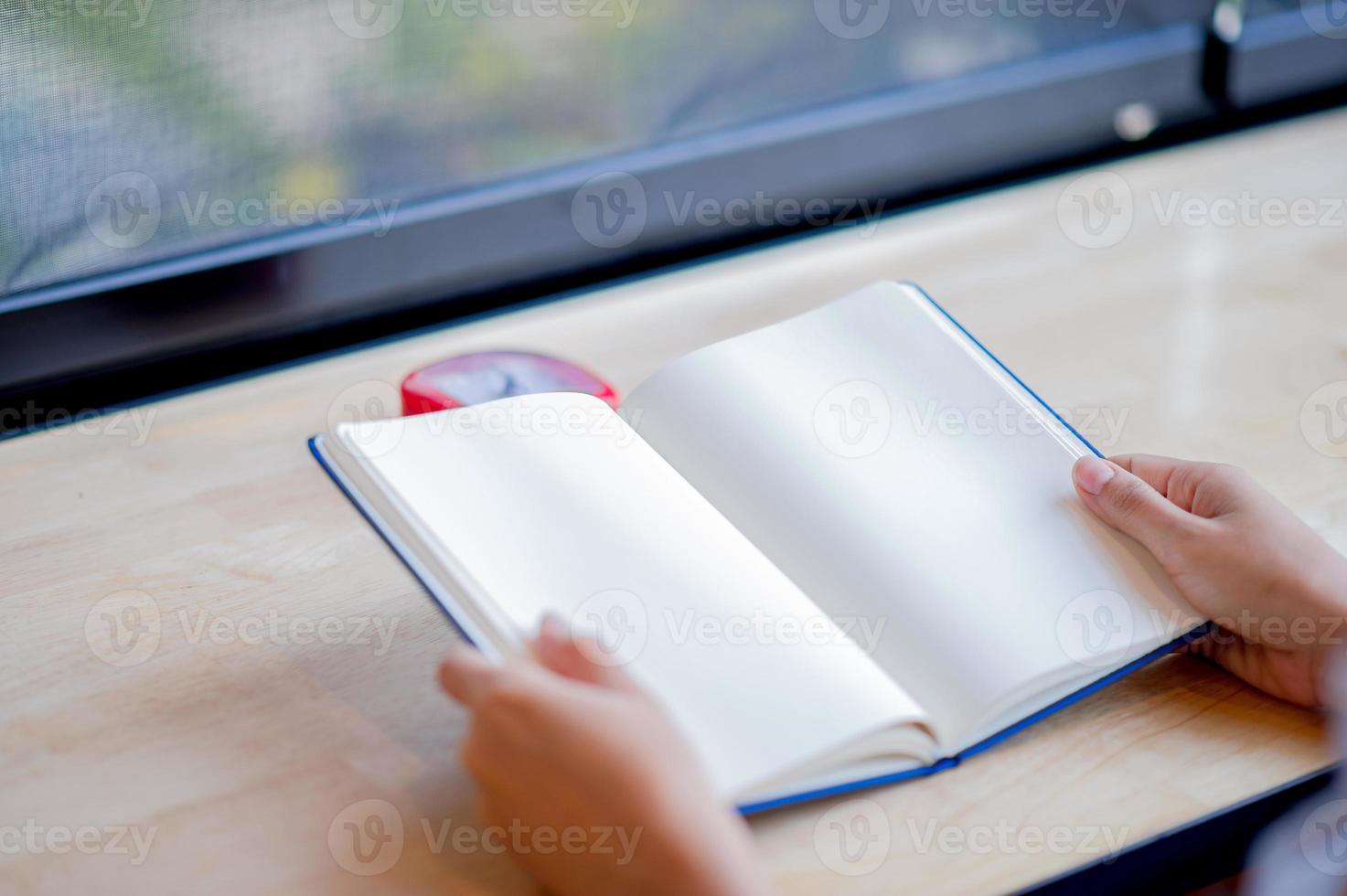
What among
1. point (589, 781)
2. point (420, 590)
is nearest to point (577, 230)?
point (420, 590)

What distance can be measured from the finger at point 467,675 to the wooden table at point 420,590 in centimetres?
7

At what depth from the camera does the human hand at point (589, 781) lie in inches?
20.0

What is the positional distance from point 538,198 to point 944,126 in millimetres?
387

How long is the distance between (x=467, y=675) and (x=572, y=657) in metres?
0.04

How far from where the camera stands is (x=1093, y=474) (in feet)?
2.27

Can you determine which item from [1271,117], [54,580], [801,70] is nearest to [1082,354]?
[801,70]

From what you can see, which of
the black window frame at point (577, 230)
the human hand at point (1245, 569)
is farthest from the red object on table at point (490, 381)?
the human hand at point (1245, 569)

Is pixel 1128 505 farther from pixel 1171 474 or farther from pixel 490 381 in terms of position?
pixel 490 381

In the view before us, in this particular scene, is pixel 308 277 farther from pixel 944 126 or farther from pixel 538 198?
pixel 944 126

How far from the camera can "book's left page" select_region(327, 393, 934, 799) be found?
0.57 metres

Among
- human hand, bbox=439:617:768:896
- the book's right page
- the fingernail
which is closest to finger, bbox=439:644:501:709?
human hand, bbox=439:617:768:896

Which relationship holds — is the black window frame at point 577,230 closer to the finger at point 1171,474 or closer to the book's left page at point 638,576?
the book's left page at point 638,576

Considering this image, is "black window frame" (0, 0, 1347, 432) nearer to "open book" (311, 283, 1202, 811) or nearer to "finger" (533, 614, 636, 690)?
"open book" (311, 283, 1202, 811)

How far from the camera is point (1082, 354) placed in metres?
0.98
